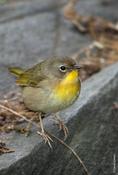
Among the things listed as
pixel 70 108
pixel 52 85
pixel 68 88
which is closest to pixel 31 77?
pixel 52 85

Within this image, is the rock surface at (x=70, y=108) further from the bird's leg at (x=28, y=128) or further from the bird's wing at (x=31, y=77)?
the bird's wing at (x=31, y=77)

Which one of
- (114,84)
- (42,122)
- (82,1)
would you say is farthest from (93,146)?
(82,1)

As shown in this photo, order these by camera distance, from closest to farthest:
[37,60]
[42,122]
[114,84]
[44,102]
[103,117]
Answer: [44,102], [42,122], [103,117], [114,84], [37,60]

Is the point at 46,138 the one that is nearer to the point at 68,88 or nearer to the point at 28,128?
the point at 28,128

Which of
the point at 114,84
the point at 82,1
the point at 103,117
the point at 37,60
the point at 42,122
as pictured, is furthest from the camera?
the point at 82,1

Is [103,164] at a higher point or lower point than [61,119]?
lower

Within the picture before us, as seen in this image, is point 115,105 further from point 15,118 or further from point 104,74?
point 15,118

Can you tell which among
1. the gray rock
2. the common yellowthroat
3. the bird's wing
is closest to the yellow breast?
the common yellowthroat
